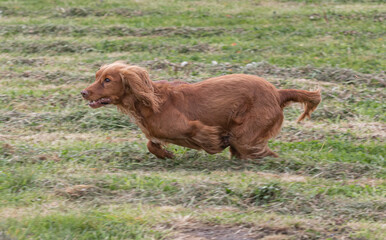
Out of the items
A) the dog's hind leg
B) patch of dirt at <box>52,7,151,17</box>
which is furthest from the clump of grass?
patch of dirt at <box>52,7,151,17</box>

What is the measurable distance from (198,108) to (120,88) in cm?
97

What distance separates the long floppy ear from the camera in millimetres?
7066

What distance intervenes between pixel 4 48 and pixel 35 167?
6513 millimetres

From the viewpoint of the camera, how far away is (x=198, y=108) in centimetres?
719

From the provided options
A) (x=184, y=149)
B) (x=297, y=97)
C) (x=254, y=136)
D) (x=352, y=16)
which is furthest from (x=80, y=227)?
(x=352, y=16)

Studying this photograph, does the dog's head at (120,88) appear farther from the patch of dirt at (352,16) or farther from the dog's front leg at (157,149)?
the patch of dirt at (352,16)

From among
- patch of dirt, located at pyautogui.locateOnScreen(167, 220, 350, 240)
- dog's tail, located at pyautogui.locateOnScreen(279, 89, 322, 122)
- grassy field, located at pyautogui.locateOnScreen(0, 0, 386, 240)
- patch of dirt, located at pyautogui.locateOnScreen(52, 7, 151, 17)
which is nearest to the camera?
patch of dirt, located at pyautogui.locateOnScreen(167, 220, 350, 240)

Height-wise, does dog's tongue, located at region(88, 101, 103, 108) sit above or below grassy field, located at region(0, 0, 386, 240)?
above

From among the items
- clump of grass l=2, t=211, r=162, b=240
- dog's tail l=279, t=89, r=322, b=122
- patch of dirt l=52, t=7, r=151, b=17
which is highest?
patch of dirt l=52, t=7, r=151, b=17

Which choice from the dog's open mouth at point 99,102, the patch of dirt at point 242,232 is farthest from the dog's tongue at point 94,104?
the patch of dirt at point 242,232

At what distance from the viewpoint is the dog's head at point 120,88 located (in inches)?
278

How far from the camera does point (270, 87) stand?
7336 mm

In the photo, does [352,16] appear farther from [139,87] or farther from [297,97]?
[139,87]

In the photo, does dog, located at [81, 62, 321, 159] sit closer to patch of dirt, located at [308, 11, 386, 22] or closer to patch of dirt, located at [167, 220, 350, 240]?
patch of dirt, located at [167, 220, 350, 240]
